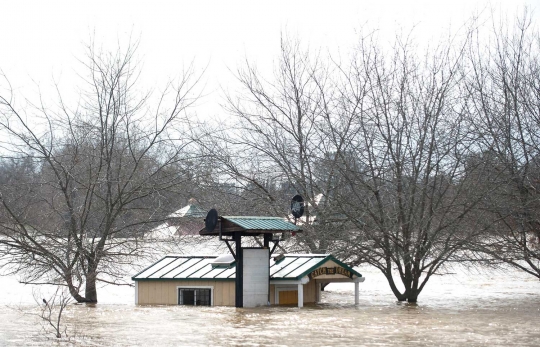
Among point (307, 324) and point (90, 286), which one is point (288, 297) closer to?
point (90, 286)

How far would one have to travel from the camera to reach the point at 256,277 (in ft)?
75.5

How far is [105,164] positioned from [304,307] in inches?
294

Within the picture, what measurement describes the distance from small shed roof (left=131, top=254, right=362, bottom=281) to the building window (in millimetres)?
440

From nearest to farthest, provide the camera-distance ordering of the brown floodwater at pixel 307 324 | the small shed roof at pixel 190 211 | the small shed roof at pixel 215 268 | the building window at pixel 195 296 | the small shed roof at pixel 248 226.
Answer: the brown floodwater at pixel 307 324 → the small shed roof at pixel 248 226 → the small shed roof at pixel 215 268 → the building window at pixel 195 296 → the small shed roof at pixel 190 211

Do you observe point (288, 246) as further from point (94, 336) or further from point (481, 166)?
point (94, 336)

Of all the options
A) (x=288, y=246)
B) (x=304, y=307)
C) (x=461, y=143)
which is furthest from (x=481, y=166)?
(x=288, y=246)

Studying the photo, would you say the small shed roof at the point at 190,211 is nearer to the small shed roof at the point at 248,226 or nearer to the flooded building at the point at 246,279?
the flooded building at the point at 246,279

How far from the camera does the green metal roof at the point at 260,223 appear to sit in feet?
74.0

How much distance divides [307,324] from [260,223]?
5742 millimetres

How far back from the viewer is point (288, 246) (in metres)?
30.2

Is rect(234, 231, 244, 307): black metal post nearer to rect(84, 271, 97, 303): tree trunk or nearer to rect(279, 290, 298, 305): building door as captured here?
rect(279, 290, 298, 305): building door

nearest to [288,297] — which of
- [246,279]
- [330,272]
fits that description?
[330,272]

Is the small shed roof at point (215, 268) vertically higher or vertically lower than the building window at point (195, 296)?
higher

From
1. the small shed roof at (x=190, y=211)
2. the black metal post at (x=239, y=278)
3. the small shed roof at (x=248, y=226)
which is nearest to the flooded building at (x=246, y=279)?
the black metal post at (x=239, y=278)
